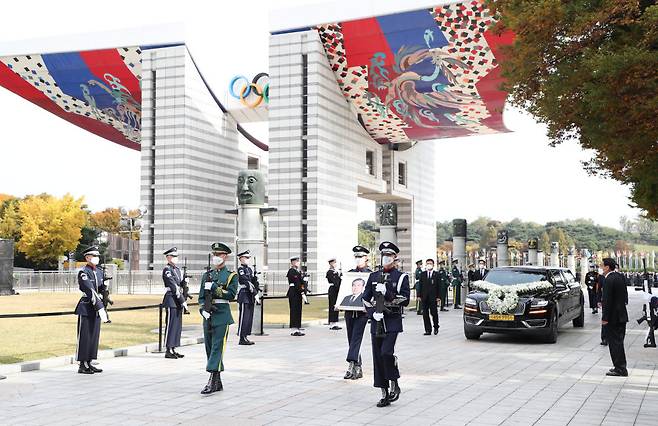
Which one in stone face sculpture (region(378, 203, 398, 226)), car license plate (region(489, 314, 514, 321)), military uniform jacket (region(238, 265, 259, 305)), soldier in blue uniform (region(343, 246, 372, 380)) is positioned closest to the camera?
soldier in blue uniform (region(343, 246, 372, 380))

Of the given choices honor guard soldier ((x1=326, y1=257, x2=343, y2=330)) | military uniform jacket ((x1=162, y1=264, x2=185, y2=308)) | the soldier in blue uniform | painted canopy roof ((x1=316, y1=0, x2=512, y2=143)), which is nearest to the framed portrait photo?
the soldier in blue uniform

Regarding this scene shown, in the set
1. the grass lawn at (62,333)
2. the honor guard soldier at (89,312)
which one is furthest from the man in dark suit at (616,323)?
the grass lawn at (62,333)

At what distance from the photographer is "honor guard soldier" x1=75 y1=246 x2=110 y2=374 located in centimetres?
1138

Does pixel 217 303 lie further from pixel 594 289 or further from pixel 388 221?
pixel 388 221

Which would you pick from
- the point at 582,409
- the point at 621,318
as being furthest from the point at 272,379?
the point at 621,318

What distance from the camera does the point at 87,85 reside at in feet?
175

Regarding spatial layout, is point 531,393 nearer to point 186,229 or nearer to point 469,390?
point 469,390

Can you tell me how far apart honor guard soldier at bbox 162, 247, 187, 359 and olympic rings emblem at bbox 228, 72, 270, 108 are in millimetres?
40434

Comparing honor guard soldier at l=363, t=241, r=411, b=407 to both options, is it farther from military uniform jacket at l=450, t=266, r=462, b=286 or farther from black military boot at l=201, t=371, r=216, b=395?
military uniform jacket at l=450, t=266, r=462, b=286

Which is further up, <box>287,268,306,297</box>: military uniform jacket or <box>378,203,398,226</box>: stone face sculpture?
<box>378,203,398,226</box>: stone face sculpture

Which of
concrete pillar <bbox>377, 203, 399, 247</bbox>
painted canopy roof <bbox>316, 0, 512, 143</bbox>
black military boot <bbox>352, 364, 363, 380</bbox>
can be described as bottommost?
black military boot <bbox>352, 364, 363, 380</bbox>

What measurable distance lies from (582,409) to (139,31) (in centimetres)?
4801

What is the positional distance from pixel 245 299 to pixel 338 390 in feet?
22.3

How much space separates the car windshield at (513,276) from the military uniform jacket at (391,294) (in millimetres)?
7771
